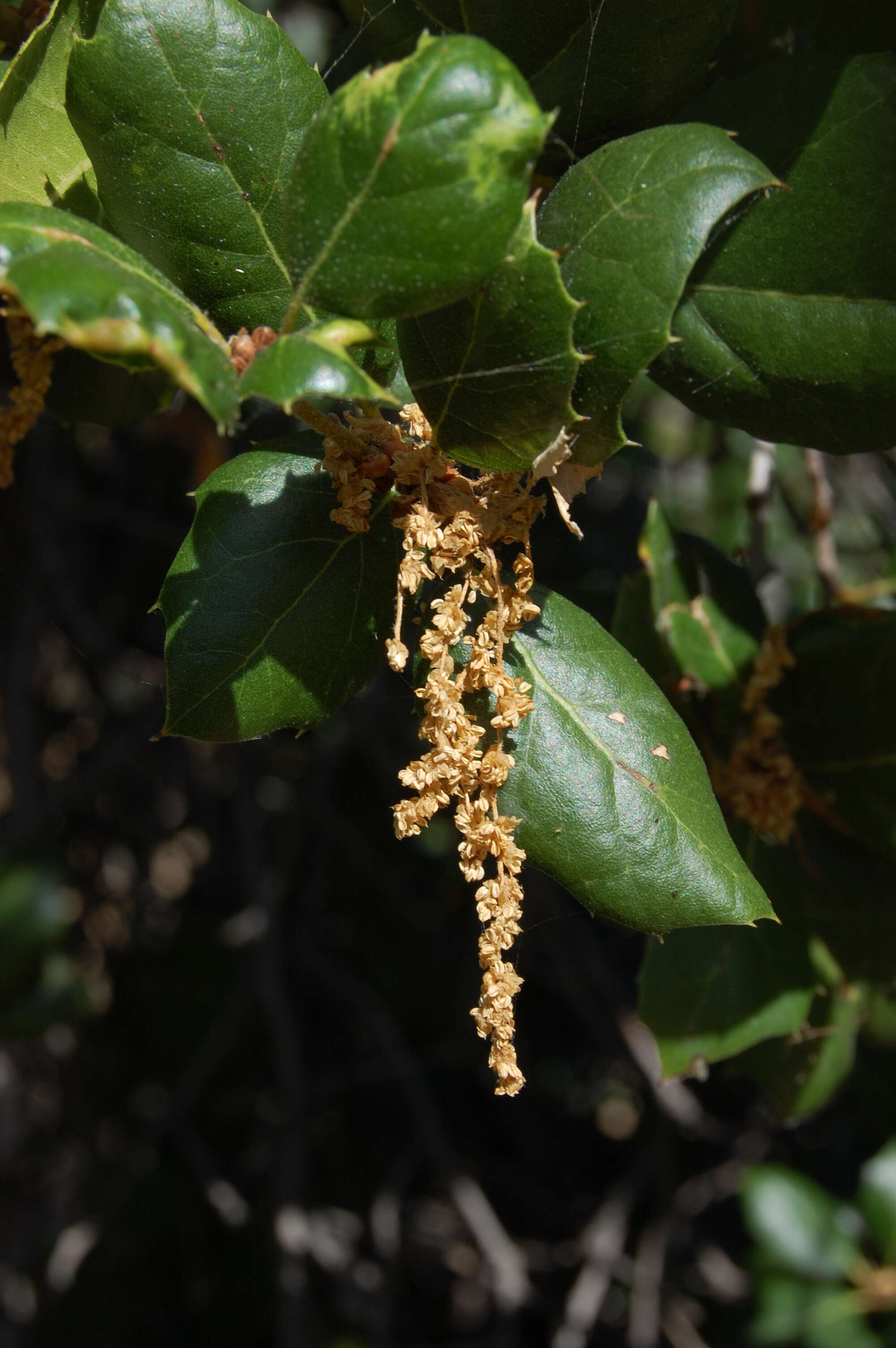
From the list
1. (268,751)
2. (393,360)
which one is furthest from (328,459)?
(268,751)

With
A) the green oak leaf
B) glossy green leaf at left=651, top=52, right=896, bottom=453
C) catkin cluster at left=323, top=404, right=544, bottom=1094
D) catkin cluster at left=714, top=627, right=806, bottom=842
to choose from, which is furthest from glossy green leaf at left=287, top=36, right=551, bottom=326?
catkin cluster at left=714, top=627, right=806, bottom=842

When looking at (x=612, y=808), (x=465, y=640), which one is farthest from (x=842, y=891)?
(x=465, y=640)

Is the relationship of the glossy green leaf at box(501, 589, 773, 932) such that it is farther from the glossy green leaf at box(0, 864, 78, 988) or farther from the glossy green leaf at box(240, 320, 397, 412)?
the glossy green leaf at box(0, 864, 78, 988)

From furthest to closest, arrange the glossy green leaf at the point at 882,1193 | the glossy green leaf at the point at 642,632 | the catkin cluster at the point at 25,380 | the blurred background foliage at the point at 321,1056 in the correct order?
the blurred background foliage at the point at 321,1056 → the glossy green leaf at the point at 882,1193 → the glossy green leaf at the point at 642,632 → the catkin cluster at the point at 25,380

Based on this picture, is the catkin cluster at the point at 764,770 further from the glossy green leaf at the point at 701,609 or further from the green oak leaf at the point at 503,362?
the green oak leaf at the point at 503,362

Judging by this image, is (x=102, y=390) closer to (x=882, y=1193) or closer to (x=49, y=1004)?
(x=49, y=1004)

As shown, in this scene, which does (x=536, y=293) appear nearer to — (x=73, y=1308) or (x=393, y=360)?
(x=393, y=360)

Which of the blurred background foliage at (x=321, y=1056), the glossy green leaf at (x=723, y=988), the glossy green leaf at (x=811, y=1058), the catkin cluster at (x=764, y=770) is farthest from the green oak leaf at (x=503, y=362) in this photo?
the blurred background foliage at (x=321, y=1056)

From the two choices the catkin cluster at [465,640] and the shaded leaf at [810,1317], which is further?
the shaded leaf at [810,1317]
